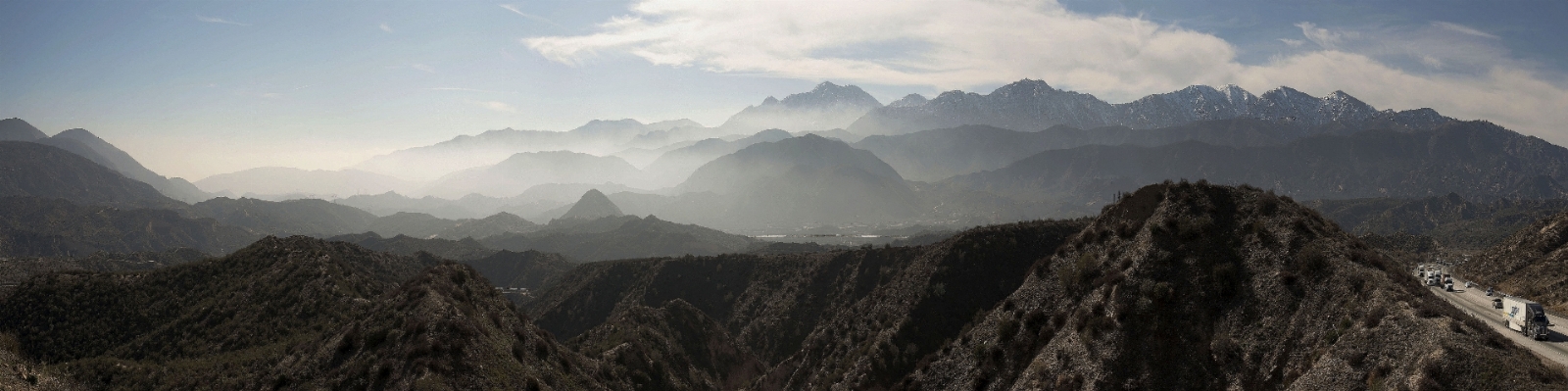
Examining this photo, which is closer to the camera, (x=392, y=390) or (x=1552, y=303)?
(x=392, y=390)

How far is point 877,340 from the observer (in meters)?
74.5

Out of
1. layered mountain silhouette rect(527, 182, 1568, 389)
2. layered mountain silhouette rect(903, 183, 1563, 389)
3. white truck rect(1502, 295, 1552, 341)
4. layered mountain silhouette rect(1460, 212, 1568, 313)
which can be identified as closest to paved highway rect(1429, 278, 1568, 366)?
white truck rect(1502, 295, 1552, 341)

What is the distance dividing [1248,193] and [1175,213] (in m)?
6.87

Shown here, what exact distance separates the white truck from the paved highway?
45cm

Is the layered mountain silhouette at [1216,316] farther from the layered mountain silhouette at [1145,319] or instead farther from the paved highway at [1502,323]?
the paved highway at [1502,323]

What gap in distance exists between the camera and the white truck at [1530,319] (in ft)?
151

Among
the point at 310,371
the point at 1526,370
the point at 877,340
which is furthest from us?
the point at 877,340

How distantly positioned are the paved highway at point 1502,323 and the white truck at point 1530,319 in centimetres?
45

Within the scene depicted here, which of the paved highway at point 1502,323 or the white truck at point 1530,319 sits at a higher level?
the white truck at point 1530,319

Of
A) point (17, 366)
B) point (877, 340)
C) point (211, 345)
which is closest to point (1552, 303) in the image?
point (877, 340)

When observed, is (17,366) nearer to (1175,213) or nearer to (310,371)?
(310,371)

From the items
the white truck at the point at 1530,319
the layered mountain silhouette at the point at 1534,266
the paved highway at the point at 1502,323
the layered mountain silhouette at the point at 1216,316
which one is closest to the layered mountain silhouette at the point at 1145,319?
the layered mountain silhouette at the point at 1216,316

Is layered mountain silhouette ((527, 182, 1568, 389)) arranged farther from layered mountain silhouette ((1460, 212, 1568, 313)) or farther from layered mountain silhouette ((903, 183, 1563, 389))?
layered mountain silhouette ((1460, 212, 1568, 313))

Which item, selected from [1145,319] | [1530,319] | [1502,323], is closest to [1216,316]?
[1145,319]
